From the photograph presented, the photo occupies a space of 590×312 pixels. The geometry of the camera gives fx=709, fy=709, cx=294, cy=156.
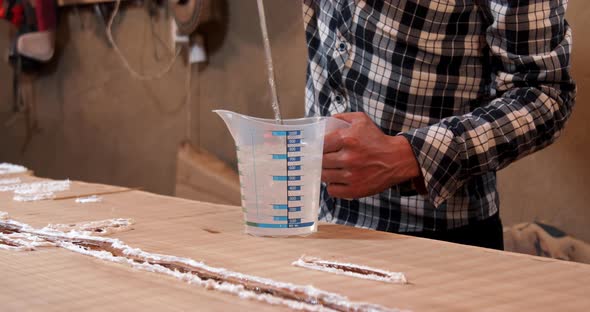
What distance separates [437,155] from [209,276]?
53 cm

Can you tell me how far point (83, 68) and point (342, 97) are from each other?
303 centimetres

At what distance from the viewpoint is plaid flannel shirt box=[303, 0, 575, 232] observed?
121 cm

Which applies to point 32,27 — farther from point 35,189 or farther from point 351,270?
point 351,270

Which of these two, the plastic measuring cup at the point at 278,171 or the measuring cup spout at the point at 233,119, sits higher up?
the measuring cup spout at the point at 233,119

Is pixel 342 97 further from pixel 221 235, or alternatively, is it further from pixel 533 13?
pixel 221 235

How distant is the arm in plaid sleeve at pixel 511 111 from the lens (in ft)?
3.90

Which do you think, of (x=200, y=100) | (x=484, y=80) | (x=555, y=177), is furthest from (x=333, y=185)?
(x=200, y=100)

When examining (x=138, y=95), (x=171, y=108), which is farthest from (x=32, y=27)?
(x=171, y=108)

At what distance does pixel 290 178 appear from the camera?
1.00m

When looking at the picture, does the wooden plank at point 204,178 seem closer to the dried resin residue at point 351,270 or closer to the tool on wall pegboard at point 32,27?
the tool on wall pegboard at point 32,27

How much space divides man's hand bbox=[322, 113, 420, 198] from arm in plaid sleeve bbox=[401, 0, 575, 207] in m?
0.03

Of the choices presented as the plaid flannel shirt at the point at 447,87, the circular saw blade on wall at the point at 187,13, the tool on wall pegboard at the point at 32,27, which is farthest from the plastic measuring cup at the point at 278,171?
the tool on wall pegboard at the point at 32,27

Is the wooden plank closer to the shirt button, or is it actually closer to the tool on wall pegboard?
the tool on wall pegboard

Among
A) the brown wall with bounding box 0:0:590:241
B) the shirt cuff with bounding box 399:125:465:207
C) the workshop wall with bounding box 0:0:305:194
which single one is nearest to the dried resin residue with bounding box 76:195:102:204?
the shirt cuff with bounding box 399:125:465:207
